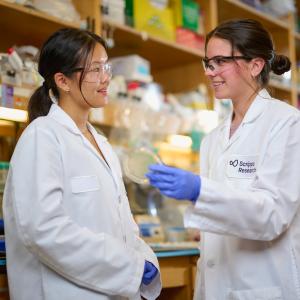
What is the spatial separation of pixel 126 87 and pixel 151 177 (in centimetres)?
147

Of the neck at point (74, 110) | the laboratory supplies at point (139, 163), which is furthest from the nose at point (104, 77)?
the laboratory supplies at point (139, 163)

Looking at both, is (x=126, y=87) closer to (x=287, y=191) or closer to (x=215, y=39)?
(x=215, y=39)

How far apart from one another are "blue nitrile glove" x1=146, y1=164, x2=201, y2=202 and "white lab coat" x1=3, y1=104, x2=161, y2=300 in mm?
225

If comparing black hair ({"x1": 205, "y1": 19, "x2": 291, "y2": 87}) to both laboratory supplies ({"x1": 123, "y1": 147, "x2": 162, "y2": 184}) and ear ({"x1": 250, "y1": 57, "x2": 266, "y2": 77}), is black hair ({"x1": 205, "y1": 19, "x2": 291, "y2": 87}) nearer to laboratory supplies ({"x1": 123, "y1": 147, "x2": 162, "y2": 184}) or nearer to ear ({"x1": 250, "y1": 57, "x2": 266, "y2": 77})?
ear ({"x1": 250, "y1": 57, "x2": 266, "y2": 77})

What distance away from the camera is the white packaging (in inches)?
108

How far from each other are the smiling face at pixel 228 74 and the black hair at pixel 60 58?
1.26 ft

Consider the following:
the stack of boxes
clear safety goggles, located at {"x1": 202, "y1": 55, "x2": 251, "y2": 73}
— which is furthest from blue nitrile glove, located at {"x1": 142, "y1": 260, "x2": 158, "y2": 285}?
the stack of boxes

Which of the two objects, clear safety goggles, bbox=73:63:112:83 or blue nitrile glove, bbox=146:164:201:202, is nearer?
blue nitrile glove, bbox=146:164:201:202

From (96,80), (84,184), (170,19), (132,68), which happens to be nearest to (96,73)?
(96,80)

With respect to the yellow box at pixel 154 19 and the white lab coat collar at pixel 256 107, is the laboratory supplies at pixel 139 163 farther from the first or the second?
the yellow box at pixel 154 19

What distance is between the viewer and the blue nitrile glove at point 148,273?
1514mm

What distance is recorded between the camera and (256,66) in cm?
169

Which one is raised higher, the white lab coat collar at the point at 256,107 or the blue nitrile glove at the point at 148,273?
the white lab coat collar at the point at 256,107

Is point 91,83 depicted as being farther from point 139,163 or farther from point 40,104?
point 139,163
